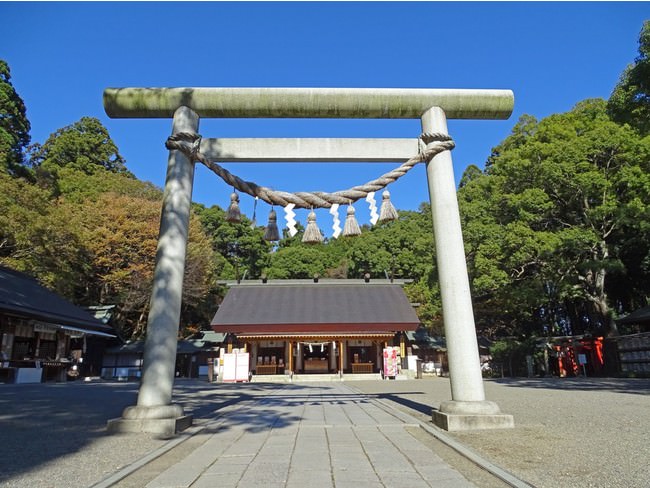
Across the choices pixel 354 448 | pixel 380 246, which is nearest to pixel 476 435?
pixel 354 448

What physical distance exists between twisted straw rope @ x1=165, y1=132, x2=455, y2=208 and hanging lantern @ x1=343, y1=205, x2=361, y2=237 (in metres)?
0.24

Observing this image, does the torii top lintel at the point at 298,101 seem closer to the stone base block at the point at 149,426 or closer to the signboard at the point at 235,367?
the stone base block at the point at 149,426

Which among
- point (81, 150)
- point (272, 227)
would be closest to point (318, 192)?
point (272, 227)

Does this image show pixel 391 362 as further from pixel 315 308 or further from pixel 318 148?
pixel 318 148

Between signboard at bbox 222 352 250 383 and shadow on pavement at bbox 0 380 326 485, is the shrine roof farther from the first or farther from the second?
shadow on pavement at bbox 0 380 326 485

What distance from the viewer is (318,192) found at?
5109 mm

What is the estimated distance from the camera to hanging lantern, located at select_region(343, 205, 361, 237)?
5.31 metres

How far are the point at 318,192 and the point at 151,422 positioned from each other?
321 centimetres

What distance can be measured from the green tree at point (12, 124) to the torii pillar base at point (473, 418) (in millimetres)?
24433

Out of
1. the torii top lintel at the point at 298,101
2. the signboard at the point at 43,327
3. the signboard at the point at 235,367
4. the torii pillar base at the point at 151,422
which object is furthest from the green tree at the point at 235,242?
the torii pillar base at the point at 151,422

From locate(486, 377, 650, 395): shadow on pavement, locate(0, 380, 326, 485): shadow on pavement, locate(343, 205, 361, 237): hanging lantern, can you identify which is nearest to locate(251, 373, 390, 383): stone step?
locate(486, 377, 650, 395): shadow on pavement

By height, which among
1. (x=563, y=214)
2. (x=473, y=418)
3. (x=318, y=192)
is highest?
(x=563, y=214)

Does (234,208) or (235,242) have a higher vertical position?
(235,242)

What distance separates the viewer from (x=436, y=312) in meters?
21.8
